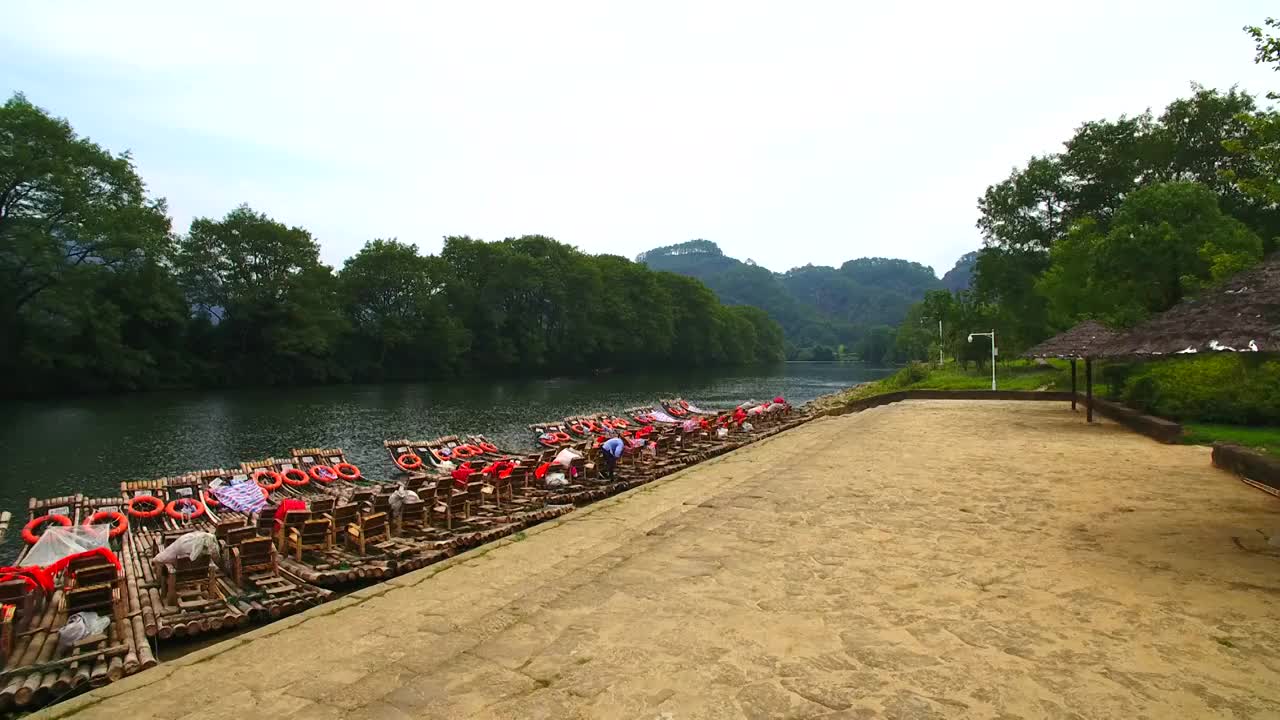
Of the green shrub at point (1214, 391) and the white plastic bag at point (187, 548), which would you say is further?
the green shrub at point (1214, 391)

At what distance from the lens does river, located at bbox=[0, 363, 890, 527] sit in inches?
877

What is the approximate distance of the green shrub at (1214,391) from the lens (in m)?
17.3

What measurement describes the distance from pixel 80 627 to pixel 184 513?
7.45 m

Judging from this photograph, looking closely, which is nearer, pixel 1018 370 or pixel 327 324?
pixel 1018 370

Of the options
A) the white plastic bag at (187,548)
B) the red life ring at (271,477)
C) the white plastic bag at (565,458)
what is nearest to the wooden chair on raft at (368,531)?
the white plastic bag at (187,548)

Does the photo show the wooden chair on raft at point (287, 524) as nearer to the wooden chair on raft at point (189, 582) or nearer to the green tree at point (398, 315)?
the wooden chair on raft at point (189, 582)

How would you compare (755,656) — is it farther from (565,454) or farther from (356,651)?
(565,454)

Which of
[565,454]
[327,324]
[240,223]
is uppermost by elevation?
[240,223]

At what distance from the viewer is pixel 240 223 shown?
6159 centimetres

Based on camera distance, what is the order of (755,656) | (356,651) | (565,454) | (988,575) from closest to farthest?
(755,656)
(356,651)
(988,575)
(565,454)

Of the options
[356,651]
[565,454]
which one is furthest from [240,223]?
[356,651]

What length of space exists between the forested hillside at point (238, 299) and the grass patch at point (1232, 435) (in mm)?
61130

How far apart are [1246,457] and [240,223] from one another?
71704mm

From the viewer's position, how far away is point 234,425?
110 ft
